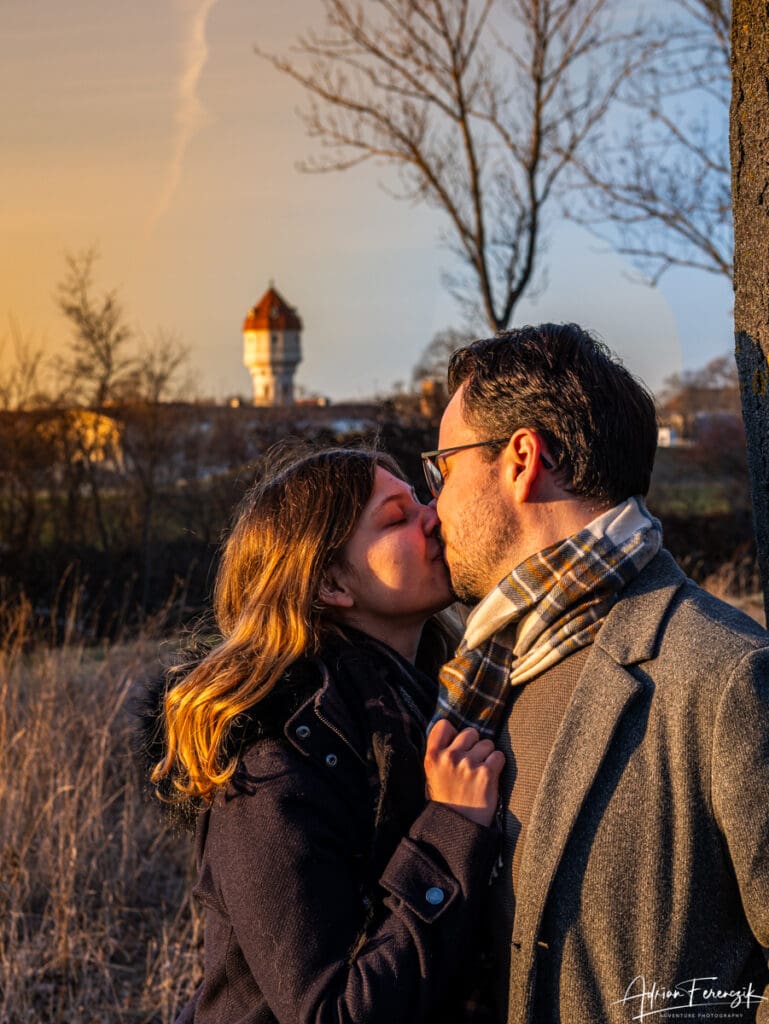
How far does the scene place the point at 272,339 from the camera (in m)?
72.1

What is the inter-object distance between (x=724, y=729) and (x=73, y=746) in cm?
512

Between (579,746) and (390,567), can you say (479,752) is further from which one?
(390,567)

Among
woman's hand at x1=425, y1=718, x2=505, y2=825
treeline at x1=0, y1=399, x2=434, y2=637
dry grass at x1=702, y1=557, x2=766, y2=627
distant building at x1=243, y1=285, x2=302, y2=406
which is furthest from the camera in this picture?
distant building at x1=243, y1=285, x2=302, y2=406

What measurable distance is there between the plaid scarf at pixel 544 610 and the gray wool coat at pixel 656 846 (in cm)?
14

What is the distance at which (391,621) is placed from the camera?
2701mm

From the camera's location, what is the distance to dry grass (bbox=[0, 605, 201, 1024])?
15.2 ft

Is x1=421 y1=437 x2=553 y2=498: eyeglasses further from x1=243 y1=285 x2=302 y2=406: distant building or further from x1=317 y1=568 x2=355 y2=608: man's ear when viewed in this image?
x1=243 y1=285 x2=302 y2=406: distant building

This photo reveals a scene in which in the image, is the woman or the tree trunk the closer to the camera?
the woman

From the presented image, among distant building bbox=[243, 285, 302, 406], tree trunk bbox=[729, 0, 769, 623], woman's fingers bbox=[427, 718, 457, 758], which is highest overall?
distant building bbox=[243, 285, 302, 406]

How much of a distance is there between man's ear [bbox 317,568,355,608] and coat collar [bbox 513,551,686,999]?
0.63 meters

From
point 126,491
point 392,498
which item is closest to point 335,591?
point 392,498
